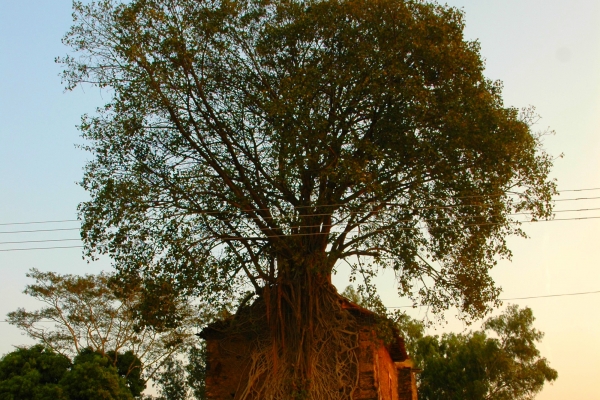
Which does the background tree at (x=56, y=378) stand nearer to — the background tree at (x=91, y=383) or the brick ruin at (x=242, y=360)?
the background tree at (x=91, y=383)

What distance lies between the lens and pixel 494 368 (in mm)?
32031

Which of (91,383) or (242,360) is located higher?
(242,360)

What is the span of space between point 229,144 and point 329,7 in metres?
3.79

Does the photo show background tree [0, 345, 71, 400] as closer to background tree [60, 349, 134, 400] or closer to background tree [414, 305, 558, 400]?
background tree [60, 349, 134, 400]

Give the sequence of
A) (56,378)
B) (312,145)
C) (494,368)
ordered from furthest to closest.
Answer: (494,368) < (56,378) < (312,145)

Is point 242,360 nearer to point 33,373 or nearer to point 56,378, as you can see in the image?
point 33,373

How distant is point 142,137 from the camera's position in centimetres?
1499

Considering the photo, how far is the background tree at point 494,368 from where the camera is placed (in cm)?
3112

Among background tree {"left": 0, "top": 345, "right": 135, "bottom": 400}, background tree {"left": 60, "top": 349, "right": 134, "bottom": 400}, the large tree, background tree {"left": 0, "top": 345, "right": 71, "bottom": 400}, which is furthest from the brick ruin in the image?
background tree {"left": 0, "top": 345, "right": 71, "bottom": 400}

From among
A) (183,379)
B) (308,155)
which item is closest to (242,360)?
(308,155)

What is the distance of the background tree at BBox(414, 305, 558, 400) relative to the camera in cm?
3112

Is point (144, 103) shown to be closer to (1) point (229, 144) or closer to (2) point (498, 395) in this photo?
(1) point (229, 144)

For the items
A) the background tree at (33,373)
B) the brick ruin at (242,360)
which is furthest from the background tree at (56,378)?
the brick ruin at (242,360)

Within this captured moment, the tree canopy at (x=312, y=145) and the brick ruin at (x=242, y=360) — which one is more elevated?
the tree canopy at (x=312, y=145)
